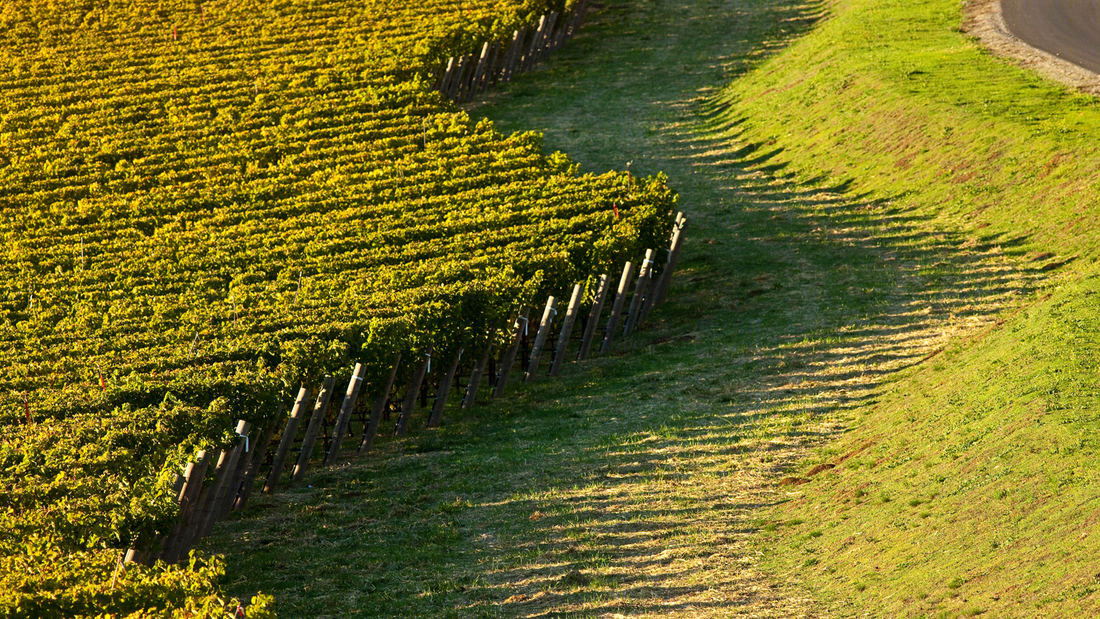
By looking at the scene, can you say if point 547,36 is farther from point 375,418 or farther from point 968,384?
point 968,384

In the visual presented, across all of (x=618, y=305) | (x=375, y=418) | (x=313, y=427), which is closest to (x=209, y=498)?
(x=313, y=427)

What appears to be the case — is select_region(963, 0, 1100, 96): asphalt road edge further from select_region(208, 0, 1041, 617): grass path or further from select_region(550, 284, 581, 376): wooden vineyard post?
select_region(550, 284, 581, 376): wooden vineyard post

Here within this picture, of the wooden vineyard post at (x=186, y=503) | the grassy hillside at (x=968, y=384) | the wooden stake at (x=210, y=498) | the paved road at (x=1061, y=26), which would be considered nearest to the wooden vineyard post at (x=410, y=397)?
the wooden stake at (x=210, y=498)

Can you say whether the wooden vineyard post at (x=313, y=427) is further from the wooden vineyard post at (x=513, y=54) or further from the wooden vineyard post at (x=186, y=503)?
the wooden vineyard post at (x=513, y=54)

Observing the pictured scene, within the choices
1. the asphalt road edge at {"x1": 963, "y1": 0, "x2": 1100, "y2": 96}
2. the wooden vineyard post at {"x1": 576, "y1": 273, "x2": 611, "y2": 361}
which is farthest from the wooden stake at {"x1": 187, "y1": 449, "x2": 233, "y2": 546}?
the asphalt road edge at {"x1": 963, "y1": 0, "x2": 1100, "y2": 96}

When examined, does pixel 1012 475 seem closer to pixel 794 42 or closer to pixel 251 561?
pixel 251 561
